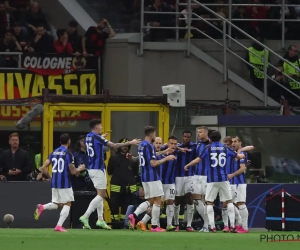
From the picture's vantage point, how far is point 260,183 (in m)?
27.5

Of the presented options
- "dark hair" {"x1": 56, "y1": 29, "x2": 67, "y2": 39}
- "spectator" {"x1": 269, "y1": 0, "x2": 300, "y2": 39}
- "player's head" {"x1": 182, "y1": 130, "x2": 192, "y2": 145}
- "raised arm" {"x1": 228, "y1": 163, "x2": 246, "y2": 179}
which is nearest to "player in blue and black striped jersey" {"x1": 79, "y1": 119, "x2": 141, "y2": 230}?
"player's head" {"x1": 182, "y1": 130, "x2": 192, "y2": 145}

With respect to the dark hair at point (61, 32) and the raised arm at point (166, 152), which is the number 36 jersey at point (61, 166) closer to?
the raised arm at point (166, 152)

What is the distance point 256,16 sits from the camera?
105 ft

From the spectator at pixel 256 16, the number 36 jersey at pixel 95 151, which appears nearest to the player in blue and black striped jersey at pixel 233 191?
the number 36 jersey at pixel 95 151

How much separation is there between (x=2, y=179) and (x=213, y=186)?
494 cm

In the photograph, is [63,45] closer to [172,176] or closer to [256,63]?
[256,63]

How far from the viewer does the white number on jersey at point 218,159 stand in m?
23.8

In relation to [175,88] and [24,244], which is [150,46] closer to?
[175,88]

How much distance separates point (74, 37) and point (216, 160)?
24.1 feet

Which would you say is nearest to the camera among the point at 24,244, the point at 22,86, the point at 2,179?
the point at 24,244

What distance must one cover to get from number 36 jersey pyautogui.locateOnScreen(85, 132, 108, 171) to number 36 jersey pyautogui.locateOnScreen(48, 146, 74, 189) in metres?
0.66

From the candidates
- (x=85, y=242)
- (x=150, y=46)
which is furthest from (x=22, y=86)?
(x=85, y=242)

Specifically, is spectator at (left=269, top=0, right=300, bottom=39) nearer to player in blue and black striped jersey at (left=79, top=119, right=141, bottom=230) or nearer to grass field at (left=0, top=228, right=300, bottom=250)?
player in blue and black striped jersey at (left=79, top=119, right=141, bottom=230)

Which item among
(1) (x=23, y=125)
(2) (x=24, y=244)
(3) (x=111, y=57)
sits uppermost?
(3) (x=111, y=57)
